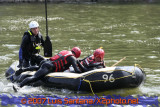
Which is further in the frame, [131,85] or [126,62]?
[126,62]

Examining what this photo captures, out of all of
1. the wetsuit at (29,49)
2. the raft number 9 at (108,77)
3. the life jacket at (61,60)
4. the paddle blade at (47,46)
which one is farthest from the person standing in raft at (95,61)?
the paddle blade at (47,46)

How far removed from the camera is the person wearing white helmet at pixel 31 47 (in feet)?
34.3

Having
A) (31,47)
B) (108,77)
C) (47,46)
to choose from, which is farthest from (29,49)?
(108,77)

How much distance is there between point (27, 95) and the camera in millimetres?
9562

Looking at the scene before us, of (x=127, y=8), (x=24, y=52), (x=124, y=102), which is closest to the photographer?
(x=124, y=102)

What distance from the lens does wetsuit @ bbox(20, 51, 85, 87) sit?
9.54 m

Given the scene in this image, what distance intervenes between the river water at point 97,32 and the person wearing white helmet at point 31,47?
0.88 meters

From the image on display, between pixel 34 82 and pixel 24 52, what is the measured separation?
1.10 metres

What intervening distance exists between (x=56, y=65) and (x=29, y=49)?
140cm

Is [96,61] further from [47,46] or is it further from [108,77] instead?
[47,46]

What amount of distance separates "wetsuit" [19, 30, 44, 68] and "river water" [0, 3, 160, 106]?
0.88 meters

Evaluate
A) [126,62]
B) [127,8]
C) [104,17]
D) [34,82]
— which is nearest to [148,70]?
[126,62]

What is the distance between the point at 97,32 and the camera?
18750mm

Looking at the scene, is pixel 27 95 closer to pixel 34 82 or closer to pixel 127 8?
pixel 34 82
